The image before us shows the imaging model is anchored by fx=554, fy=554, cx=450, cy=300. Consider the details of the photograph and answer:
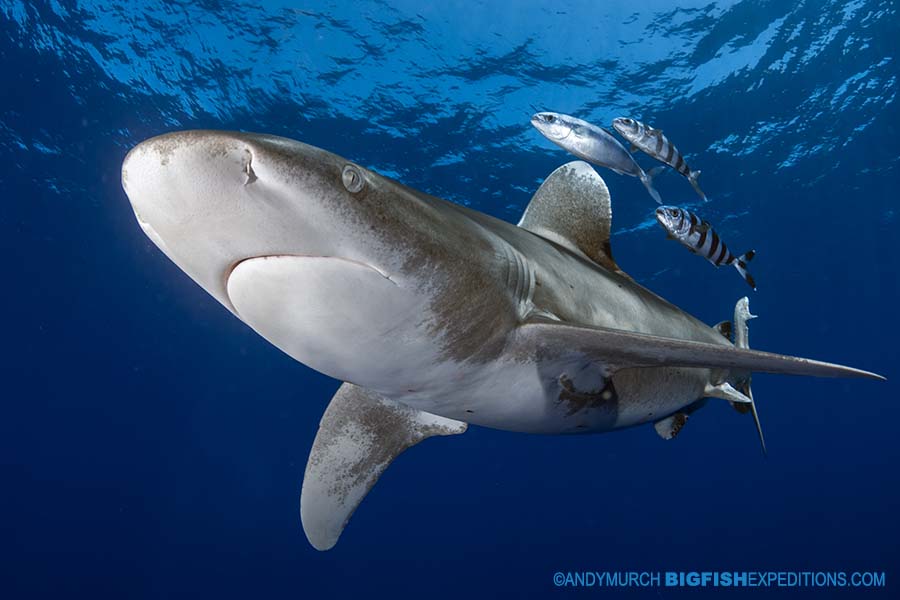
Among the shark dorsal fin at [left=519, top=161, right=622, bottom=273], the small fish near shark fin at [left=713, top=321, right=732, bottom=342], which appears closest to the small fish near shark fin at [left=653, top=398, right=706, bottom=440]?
the small fish near shark fin at [left=713, top=321, right=732, bottom=342]

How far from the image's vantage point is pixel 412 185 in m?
20.7

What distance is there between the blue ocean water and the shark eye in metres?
13.2

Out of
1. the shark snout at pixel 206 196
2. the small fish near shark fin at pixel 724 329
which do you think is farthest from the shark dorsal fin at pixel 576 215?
the shark snout at pixel 206 196

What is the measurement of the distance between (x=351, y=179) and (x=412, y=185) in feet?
63.6

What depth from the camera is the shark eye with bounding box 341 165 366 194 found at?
5.64 ft

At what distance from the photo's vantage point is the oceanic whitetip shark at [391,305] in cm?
155

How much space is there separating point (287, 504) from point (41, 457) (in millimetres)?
32169

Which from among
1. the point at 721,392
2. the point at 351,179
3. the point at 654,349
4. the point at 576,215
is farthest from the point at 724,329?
the point at 351,179

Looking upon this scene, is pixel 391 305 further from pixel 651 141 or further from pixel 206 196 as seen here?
pixel 651 141

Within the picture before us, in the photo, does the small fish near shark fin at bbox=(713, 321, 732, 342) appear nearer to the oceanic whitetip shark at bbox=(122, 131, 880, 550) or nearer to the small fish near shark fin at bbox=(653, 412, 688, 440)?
the small fish near shark fin at bbox=(653, 412, 688, 440)

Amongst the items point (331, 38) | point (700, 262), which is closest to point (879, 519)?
point (700, 262)

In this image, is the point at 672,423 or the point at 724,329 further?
the point at 724,329

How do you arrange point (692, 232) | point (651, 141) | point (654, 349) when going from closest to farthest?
1. point (654, 349)
2. point (692, 232)
3. point (651, 141)

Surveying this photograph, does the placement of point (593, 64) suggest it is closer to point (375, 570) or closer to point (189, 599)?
point (189, 599)
